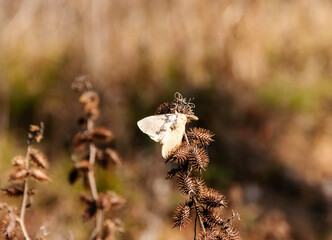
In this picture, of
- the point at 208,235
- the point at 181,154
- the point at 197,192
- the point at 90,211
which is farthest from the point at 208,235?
the point at 90,211

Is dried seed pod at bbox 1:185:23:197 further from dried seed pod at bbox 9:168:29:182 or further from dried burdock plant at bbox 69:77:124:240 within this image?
dried burdock plant at bbox 69:77:124:240

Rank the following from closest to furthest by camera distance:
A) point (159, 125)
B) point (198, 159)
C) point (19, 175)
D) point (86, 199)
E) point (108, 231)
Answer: point (198, 159) → point (159, 125) → point (19, 175) → point (108, 231) → point (86, 199)

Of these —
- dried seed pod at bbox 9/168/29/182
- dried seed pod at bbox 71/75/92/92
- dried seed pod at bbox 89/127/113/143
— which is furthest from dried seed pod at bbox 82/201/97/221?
dried seed pod at bbox 71/75/92/92

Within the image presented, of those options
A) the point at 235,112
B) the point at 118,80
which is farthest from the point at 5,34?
the point at 235,112

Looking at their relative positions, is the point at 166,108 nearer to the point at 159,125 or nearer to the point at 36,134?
the point at 159,125

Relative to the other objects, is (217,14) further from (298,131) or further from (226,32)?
(298,131)

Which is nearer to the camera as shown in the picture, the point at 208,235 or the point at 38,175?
the point at 208,235

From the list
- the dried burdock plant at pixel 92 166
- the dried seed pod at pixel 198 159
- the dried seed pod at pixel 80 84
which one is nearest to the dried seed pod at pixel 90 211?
the dried burdock plant at pixel 92 166
